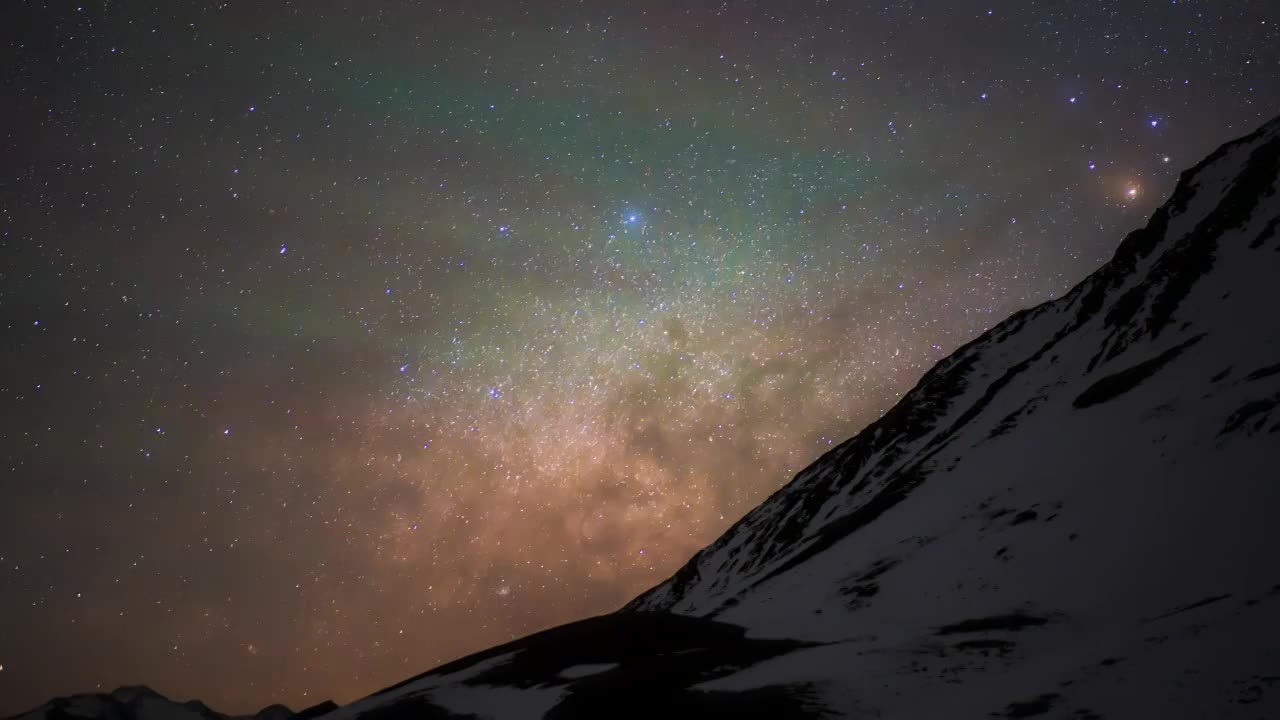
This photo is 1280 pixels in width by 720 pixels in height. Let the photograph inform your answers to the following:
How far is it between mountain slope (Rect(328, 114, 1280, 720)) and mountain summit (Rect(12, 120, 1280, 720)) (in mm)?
158

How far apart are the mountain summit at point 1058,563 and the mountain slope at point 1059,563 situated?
0.52 ft

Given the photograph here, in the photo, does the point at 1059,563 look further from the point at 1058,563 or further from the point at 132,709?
the point at 132,709

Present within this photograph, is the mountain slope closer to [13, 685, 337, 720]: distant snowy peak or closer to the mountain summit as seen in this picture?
the mountain summit

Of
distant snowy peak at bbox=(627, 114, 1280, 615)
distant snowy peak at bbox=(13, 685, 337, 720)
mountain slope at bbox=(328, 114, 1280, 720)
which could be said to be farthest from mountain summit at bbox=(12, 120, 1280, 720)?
distant snowy peak at bbox=(13, 685, 337, 720)

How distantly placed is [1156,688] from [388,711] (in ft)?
76.4

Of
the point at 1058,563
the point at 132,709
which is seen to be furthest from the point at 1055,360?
the point at 132,709

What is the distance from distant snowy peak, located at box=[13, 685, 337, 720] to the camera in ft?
83.5

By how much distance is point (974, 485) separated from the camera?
5744 centimetres

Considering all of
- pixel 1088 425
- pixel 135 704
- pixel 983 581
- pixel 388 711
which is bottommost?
pixel 983 581

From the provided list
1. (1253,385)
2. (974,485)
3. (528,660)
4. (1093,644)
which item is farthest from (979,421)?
(528,660)

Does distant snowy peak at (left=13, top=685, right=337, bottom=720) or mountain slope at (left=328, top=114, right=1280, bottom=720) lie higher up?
distant snowy peak at (left=13, top=685, right=337, bottom=720)

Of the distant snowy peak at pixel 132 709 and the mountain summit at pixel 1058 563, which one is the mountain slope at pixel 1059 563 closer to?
the mountain summit at pixel 1058 563

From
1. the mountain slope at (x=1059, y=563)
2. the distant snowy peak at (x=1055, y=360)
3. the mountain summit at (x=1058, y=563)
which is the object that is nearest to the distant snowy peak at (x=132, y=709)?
the mountain summit at (x=1058, y=563)

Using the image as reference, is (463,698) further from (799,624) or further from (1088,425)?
(1088,425)
